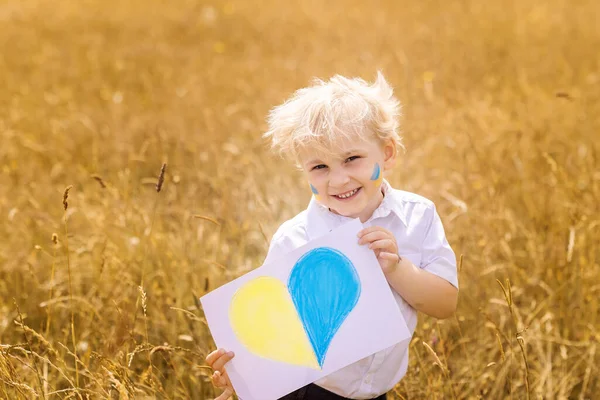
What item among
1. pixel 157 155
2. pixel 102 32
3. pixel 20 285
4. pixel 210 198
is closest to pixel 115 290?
pixel 20 285

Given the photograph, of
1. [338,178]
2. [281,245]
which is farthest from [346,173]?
[281,245]

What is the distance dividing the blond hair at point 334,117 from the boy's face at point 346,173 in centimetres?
2

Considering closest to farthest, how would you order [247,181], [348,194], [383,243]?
[383,243], [348,194], [247,181]

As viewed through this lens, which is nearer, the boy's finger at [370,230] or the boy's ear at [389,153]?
the boy's finger at [370,230]

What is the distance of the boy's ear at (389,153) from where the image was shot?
1724 millimetres

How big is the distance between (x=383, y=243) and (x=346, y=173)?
7.6 inches

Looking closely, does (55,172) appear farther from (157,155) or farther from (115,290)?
(115,290)

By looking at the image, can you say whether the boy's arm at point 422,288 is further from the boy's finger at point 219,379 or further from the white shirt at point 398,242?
the boy's finger at point 219,379

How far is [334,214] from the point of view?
5.75 ft

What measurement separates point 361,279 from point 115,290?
127 cm

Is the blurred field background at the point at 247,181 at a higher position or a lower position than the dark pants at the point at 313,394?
higher

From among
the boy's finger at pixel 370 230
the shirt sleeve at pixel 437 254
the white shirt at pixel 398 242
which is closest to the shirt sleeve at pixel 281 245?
the white shirt at pixel 398 242

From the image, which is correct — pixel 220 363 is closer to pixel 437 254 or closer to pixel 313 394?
pixel 313 394

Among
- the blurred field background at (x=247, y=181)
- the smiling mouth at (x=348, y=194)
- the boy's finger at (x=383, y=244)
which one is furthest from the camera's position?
the blurred field background at (x=247, y=181)
